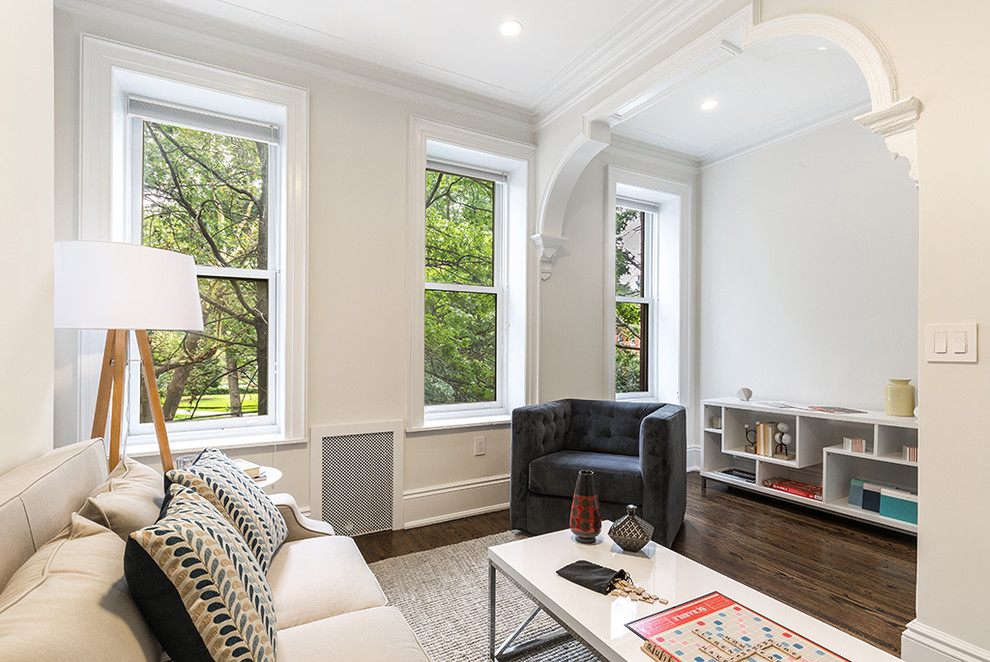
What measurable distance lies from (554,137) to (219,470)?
115 inches

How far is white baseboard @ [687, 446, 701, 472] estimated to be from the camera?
14.3ft

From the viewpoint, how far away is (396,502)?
119 inches

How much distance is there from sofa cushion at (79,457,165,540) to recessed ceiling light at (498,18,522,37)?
2.56 m

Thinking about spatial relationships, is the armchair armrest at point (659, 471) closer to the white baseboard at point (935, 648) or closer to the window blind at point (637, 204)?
the white baseboard at point (935, 648)

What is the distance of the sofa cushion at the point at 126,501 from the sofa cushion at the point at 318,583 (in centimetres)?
41

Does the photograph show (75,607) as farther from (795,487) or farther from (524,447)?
(795,487)

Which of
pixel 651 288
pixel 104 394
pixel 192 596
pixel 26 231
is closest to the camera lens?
pixel 192 596

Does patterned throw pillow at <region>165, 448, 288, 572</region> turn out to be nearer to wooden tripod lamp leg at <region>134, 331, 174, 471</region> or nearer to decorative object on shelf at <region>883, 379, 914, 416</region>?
wooden tripod lamp leg at <region>134, 331, 174, 471</region>

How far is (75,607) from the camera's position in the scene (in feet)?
2.45

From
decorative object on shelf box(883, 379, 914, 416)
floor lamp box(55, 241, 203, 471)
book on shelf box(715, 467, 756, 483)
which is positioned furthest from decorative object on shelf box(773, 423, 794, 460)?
floor lamp box(55, 241, 203, 471)

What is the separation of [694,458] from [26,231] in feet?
14.8

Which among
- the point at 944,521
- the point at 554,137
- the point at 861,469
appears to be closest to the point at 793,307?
the point at 861,469

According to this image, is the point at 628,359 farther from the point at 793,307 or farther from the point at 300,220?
the point at 300,220

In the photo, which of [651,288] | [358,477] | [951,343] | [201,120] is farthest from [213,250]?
[651,288]
